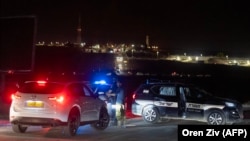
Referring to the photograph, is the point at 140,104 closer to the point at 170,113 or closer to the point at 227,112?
the point at 170,113

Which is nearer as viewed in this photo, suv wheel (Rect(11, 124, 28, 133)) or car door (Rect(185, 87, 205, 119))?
suv wheel (Rect(11, 124, 28, 133))

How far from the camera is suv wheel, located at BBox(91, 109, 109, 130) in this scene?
16531 mm

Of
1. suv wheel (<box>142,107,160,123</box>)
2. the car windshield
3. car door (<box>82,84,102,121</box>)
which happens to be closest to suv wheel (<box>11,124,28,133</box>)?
car door (<box>82,84,102,121</box>)

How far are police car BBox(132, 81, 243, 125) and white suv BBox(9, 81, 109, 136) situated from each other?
457 cm

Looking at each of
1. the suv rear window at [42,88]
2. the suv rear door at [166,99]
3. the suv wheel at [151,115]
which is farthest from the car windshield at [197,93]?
the suv rear window at [42,88]

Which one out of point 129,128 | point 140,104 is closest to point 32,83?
point 129,128

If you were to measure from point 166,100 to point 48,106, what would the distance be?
6.19m

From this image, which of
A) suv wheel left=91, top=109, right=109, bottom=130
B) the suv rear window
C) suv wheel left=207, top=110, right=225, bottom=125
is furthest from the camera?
suv wheel left=207, top=110, right=225, bottom=125

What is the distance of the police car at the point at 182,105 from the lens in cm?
Result: 1831

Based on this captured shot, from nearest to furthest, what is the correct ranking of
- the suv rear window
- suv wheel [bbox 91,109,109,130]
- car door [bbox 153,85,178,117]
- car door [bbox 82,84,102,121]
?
the suv rear window
car door [bbox 82,84,102,121]
suv wheel [bbox 91,109,109,130]
car door [bbox 153,85,178,117]

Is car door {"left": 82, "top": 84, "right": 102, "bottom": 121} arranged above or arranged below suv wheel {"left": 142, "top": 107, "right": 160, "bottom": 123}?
above

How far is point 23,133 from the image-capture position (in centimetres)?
1502

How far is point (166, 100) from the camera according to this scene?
62.5ft

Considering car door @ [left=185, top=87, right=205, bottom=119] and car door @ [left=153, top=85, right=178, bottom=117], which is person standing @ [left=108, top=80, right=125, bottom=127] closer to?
car door @ [left=153, top=85, right=178, bottom=117]
